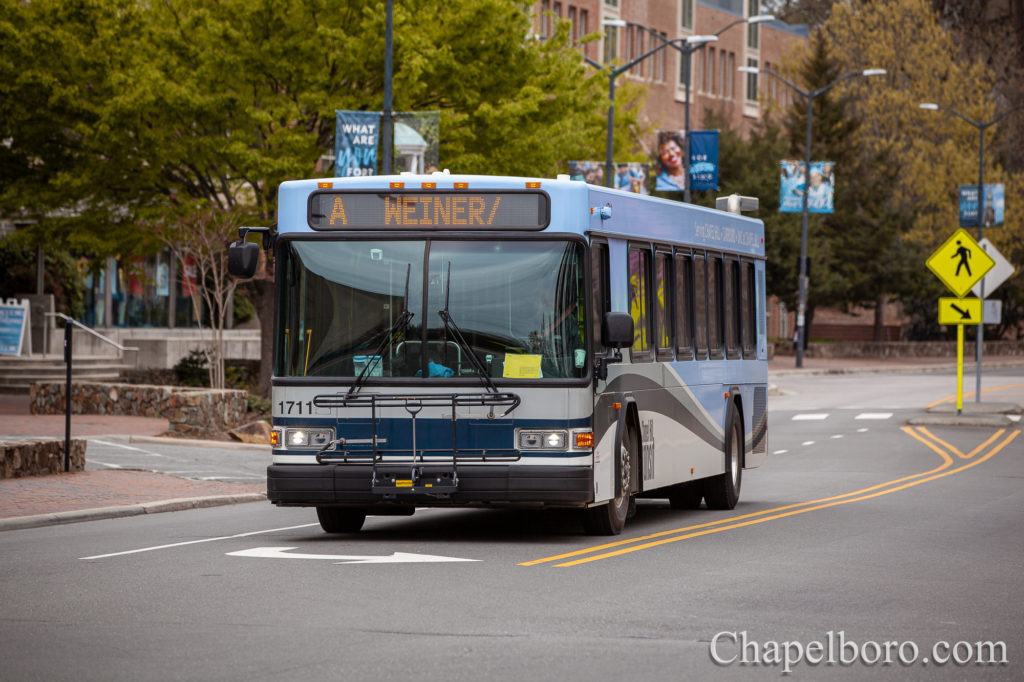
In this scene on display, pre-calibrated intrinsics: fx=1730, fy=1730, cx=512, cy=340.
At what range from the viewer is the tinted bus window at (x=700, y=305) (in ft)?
54.5

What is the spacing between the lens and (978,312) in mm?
34375

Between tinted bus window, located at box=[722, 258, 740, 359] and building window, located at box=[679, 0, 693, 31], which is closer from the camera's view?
tinted bus window, located at box=[722, 258, 740, 359]

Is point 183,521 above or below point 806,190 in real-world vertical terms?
below

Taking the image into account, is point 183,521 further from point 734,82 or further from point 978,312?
point 734,82

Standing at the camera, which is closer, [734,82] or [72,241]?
[72,241]

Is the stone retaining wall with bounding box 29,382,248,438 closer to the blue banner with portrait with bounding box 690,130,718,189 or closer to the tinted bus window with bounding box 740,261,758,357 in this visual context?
the tinted bus window with bounding box 740,261,758,357

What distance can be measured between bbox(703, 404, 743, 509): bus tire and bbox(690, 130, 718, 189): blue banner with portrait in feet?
87.8

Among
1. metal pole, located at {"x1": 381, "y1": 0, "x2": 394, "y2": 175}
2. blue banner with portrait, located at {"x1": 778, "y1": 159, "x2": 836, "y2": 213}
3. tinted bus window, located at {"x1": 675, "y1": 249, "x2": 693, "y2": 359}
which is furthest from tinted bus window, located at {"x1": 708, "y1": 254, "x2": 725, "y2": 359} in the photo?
blue banner with portrait, located at {"x1": 778, "y1": 159, "x2": 836, "y2": 213}

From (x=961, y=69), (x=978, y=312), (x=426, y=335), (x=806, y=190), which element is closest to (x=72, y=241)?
(x=978, y=312)

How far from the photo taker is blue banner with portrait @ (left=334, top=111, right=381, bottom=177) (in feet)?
91.8

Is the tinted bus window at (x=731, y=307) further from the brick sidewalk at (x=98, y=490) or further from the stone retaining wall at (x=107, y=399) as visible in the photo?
the stone retaining wall at (x=107, y=399)

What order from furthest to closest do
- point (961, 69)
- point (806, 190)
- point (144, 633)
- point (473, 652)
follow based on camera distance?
point (961, 69) < point (806, 190) < point (144, 633) < point (473, 652)

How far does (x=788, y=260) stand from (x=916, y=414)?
35.4 metres

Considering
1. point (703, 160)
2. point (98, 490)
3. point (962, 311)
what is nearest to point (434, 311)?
point (98, 490)
